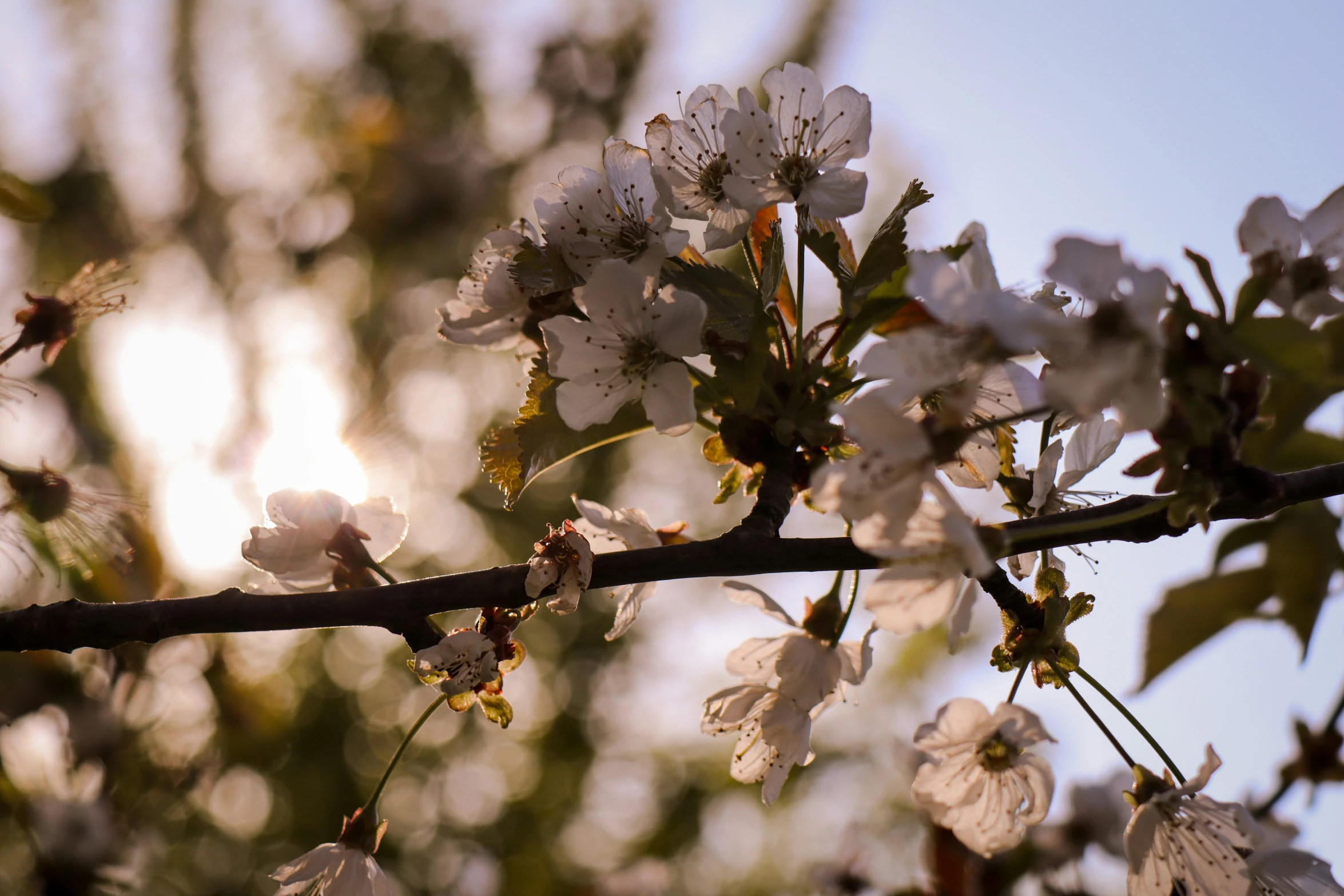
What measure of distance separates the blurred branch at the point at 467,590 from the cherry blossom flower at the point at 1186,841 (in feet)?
0.92

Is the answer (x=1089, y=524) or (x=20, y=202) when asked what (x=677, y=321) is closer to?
(x=1089, y=524)

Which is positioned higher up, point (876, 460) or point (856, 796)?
point (876, 460)

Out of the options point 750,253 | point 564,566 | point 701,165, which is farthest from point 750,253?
point 564,566

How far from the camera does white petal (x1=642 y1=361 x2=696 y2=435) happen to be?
0.93 meters

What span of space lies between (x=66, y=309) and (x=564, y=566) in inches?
31.4

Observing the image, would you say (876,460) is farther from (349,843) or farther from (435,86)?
(435,86)

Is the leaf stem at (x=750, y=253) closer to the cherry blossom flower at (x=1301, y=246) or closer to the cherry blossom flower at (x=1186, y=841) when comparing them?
the cherry blossom flower at (x=1301, y=246)

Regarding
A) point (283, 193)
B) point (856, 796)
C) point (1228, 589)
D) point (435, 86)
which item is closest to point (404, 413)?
point (283, 193)

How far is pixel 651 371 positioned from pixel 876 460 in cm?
34

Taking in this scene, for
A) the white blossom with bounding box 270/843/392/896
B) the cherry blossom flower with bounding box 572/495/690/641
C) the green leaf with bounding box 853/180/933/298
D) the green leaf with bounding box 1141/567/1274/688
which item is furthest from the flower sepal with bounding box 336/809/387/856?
the green leaf with bounding box 1141/567/1274/688

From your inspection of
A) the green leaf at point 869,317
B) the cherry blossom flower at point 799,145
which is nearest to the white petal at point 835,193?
the cherry blossom flower at point 799,145

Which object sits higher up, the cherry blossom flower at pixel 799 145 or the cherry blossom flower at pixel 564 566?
the cherry blossom flower at pixel 799 145

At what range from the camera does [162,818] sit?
A: 400cm

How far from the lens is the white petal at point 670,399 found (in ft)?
3.07
